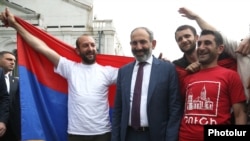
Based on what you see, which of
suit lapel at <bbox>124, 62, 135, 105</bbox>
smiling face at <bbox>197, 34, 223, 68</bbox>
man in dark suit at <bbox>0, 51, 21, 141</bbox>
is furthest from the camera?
man in dark suit at <bbox>0, 51, 21, 141</bbox>

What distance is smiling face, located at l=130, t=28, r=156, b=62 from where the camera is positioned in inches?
140

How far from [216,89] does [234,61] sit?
27.8 inches

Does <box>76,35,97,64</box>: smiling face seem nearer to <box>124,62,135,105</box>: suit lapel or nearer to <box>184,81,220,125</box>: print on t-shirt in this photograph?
<box>124,62,135,105</box>: suit lapel

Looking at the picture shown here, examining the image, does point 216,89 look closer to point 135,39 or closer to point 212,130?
point 212,130

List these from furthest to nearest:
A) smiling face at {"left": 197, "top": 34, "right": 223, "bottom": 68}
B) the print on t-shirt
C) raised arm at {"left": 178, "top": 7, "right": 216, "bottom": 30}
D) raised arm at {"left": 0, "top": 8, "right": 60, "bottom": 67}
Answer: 1. raised arm at {"left": 0, "top": 8, "right": 60, "bottom": 67}
2. raised arm at {"left": 178, "top": 7, "right": 216, "bottom": 30}
3. smiling face at {"left": 197, "top": 34, "right": 223, "bottom": 68}
4. the print on t-shirt

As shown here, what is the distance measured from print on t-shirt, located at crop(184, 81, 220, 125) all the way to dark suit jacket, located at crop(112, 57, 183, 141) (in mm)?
238

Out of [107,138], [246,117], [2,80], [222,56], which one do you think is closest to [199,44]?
[222,56]

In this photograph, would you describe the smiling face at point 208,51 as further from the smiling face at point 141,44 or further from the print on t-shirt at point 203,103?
the smiling face at point 141,44

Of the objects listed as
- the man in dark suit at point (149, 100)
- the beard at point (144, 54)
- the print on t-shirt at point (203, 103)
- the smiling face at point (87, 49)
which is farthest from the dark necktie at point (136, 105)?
the smiling face at point (87, 49)

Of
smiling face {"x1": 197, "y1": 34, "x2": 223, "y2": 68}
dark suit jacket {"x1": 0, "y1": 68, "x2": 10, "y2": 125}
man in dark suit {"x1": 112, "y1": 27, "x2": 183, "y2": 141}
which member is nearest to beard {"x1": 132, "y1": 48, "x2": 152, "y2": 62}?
man in dark suit {"x1": 112, "y1": 27, "x2": 183, "y2": 141}

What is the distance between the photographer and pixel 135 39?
3.57 m

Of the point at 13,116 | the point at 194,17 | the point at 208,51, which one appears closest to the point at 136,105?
the point at 208,51

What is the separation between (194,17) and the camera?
386cm

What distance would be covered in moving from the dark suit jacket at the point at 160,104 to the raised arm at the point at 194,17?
2.02 ft
